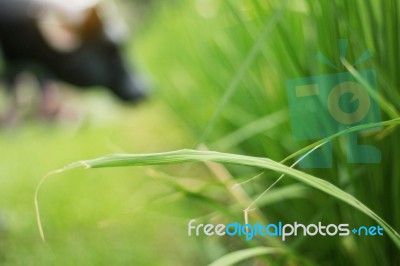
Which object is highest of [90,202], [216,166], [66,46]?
[66,46]

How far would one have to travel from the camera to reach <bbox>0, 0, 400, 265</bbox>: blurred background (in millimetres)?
456

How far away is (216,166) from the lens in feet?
2.35

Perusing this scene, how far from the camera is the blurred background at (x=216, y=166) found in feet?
1.50

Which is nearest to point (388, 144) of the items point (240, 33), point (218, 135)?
point (240, 33)

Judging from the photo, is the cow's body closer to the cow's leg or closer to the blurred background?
the blurred background

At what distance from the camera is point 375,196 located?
18.6 inches

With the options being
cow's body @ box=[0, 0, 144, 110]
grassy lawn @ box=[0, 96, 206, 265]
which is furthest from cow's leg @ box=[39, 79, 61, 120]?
cow's body @ box=[0, 0, 144, 110]

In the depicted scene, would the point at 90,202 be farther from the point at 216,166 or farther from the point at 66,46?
the point at 216,166

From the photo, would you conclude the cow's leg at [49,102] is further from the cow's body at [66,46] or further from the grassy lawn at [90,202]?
the cow's body at [66,46]

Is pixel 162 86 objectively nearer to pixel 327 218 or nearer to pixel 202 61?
pixel 202 61

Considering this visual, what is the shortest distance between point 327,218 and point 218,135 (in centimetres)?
39

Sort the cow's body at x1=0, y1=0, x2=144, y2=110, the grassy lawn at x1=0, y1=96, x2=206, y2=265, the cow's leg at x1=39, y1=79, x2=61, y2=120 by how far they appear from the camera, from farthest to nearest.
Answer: the cow's leg at x1=39, y1=79, x2=61, y2=120, the cow's body at x1=0, y1=0, x2=144, y2=110, the grassy lawn at x1=0, y1=96, x2=206, y2=265

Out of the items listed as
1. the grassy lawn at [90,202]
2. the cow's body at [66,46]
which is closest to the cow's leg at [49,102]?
the grassy lawn at [90,202]

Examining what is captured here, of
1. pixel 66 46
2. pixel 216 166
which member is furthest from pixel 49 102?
pixel 216 166
